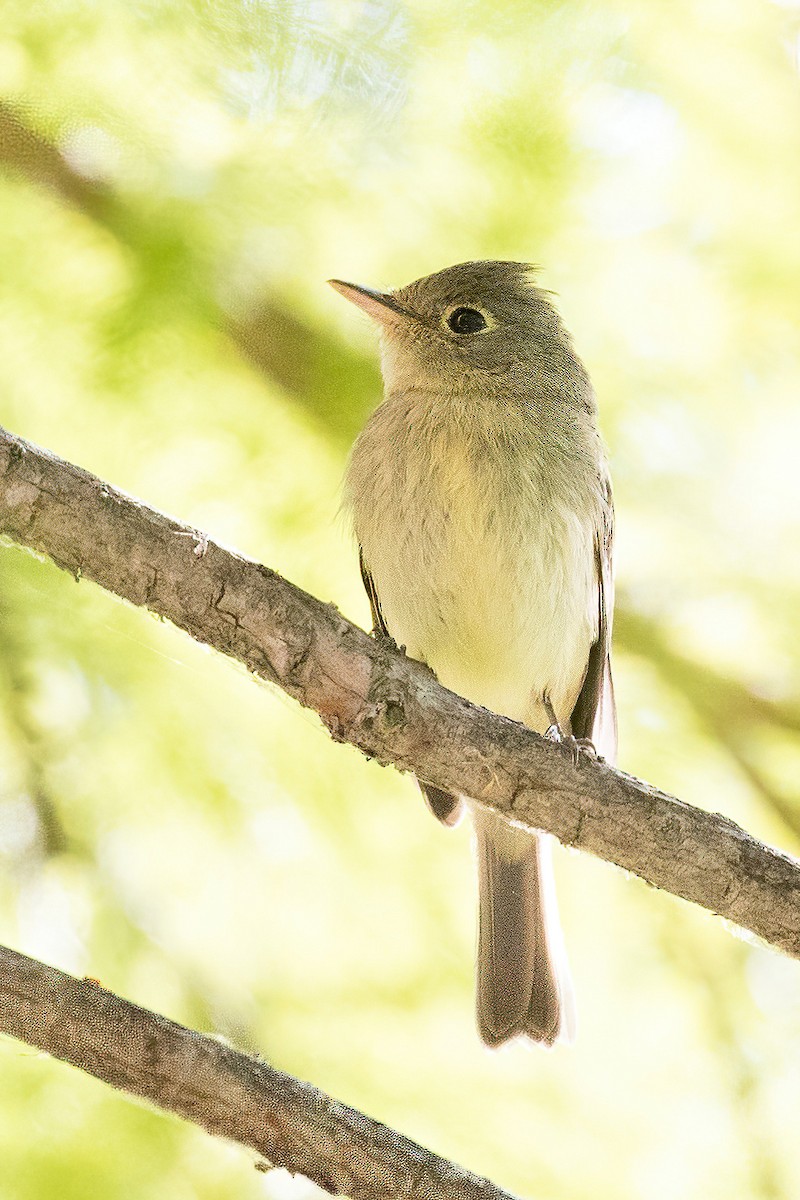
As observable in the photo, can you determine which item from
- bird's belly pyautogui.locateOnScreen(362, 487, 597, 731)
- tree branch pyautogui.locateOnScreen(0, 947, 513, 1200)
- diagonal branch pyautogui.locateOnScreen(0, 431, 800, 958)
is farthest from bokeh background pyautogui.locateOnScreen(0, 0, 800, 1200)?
tree branch pyautogui.locateOnScreen(0, 947, 513, 1200)

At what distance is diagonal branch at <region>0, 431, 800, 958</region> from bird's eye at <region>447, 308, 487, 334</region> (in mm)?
1731

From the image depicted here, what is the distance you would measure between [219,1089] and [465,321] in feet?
9.09

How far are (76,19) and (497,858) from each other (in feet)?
9.42

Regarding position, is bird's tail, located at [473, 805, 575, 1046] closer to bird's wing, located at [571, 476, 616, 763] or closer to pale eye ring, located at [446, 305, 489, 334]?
bird's wing, located at [571, 476, 616, 763]

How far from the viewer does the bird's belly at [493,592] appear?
3.78 m

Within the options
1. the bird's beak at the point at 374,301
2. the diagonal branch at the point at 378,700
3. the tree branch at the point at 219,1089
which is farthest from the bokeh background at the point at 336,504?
the tree branch at the point at 219,1089

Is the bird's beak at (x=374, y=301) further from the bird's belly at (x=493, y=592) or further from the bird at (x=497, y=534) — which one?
the bird's belly at (x=493, y=592)

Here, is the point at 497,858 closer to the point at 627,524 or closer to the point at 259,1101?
the point at 627,524

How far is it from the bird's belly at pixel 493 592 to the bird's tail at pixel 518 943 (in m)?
0.51

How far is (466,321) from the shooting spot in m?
4.29

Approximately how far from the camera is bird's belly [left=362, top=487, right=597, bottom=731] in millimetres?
3777

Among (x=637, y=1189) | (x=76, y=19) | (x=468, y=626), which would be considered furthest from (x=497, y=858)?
(x=76, y=19)

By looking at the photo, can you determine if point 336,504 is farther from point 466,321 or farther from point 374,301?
point 466,321

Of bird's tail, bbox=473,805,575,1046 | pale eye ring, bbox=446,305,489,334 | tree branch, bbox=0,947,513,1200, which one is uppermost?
pale eye ring, bbox=446,305,489,334
